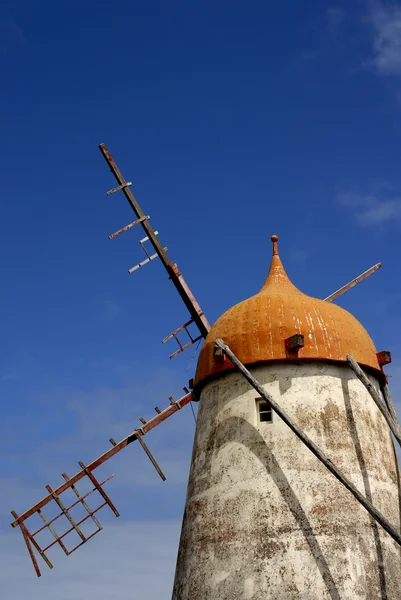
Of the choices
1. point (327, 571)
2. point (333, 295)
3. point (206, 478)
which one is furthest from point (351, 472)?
point (333, 295)

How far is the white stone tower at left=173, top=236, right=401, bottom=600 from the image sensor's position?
39.8 feet

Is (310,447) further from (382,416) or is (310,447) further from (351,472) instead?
(382,416)

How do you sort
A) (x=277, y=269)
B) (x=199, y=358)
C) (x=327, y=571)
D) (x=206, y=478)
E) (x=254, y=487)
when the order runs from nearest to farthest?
(x=327, y=571)
(x=254, y=487)
(x=206, y=478)
(x=199, y=358)
(x=277, y=269)

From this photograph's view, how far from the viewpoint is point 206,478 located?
13812mm

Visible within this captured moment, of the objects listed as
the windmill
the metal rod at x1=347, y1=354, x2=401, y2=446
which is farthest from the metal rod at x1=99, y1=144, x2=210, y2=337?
the metal rod at x1=347, y1=354, x2=401, y2=446

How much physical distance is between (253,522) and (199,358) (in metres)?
4.00

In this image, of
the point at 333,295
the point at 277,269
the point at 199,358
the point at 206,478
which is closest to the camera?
the point at 206,478

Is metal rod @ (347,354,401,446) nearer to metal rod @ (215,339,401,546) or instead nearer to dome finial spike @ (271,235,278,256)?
metal rod @ (215,339,401,546)

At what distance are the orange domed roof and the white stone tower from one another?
25 mm

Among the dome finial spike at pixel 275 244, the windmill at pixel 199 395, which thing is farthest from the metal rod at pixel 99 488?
the dome finial spike at pixel 275 244

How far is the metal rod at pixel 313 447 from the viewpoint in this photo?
11.7m

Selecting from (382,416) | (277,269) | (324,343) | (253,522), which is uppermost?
(277,269)

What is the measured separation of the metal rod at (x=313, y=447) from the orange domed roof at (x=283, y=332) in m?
0.50

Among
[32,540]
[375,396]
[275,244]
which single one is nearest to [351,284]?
[275,244]
